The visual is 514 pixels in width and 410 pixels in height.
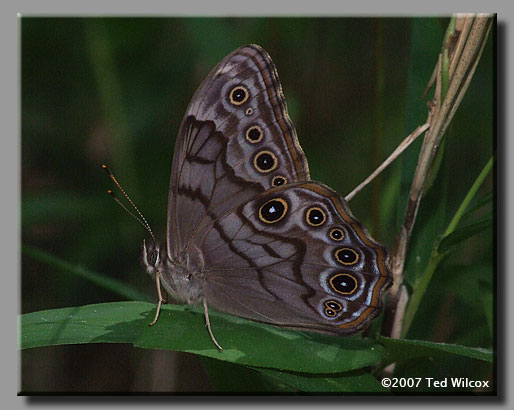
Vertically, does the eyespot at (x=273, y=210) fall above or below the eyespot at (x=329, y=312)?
above

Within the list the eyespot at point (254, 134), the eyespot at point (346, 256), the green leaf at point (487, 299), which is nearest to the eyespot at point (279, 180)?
the eyespot at point (254, 134)

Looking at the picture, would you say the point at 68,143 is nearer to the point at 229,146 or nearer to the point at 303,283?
the point at 229,146

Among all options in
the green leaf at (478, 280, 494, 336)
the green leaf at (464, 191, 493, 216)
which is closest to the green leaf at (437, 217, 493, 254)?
the green leaf at (464, 191, 493, 216)

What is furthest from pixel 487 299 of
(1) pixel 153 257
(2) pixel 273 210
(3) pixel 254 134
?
(1) pixel 153 257

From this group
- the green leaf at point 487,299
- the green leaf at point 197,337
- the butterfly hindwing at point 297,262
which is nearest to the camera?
the green leaf at point 197,337

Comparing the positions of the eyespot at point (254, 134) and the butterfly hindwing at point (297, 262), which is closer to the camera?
the butterfly hindwing at point (297, 262)

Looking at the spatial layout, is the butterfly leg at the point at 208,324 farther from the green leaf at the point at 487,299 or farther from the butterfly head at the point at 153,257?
the green leaf at the point at 487,299

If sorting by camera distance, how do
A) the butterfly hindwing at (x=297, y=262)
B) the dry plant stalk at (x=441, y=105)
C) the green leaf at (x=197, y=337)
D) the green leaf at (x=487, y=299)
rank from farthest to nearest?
the green leaf at (x=487, y=299), the dry plant stalk at (x=441, y=105), the butterfly hindwing at (x=297, y=262), the green leaf at (x=197, y=337)
